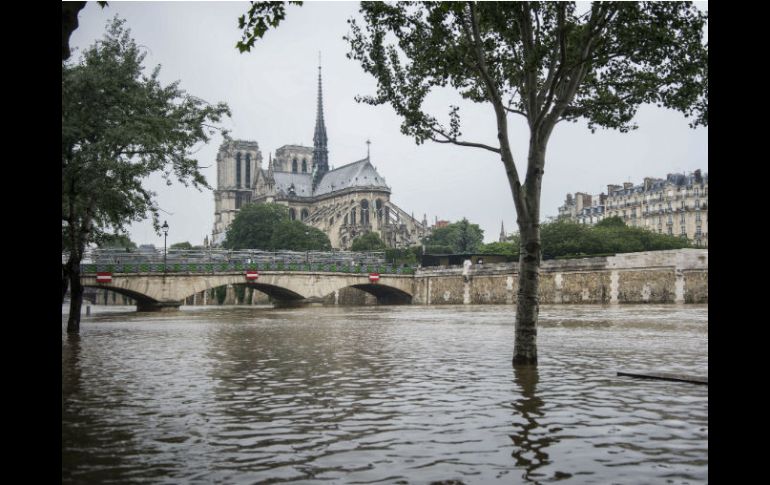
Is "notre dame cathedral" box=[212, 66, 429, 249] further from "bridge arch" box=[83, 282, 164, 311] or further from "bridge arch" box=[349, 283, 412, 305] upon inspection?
"bridge arch" box=[83, 282, 164, 311]

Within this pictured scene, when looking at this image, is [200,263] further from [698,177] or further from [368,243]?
[698,177]

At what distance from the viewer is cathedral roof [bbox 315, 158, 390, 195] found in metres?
150

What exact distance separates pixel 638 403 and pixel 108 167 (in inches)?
567

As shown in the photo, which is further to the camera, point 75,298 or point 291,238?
point 291,238

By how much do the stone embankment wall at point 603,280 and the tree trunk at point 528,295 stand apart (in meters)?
40.3

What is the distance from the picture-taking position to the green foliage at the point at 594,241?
3246 inches

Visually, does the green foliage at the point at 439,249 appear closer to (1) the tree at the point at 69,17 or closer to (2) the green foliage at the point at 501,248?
(2) the green foliage at the point at 501,248

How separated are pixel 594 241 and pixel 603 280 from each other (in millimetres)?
26519

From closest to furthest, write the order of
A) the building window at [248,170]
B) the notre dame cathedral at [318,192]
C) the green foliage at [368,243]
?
the green foliage at [368,243]
the notre dame cathedral at [318,192]
the building window at [248,170]

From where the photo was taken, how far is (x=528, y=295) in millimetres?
12695

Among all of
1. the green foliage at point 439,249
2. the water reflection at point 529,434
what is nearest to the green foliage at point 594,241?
the green foliage at point 439,249

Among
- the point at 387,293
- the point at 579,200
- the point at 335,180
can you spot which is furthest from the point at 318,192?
the point at 387,293

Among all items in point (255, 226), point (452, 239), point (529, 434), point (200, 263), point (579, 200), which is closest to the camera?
point (529, 434)

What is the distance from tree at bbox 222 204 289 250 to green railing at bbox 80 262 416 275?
44.9 metres
